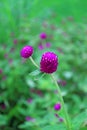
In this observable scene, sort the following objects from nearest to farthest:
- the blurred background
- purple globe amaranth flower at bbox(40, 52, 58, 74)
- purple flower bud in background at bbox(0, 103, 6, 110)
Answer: purple globe amaranth flower at bbox(40, 52, 58, 74) < the blurred background < purple flower bud in background at bbox(0, 103, 6, 110)

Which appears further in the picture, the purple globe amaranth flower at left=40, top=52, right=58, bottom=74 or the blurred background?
the blurred background

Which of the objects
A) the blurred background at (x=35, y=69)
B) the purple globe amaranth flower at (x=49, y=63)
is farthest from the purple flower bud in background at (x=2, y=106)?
the purple globe amaranth flower at (x=49, y=63)

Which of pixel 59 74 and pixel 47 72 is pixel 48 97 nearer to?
pixel 59 74

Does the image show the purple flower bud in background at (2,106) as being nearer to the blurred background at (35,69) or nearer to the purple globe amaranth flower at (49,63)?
the blurred background at (35,69)

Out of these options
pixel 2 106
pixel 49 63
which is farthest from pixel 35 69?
pixel 49 63

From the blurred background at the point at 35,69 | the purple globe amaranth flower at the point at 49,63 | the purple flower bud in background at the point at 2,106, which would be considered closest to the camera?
the purple globe amaranth flower at the point at 49,63

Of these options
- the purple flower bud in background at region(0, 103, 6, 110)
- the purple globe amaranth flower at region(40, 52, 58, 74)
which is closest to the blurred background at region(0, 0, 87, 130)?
the purple flower bud in background at region(0, 103, 6, 110)

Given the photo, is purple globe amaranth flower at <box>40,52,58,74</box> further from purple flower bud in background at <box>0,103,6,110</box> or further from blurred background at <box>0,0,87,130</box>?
purple flower bud in background at <box>0,103,6,110</box>

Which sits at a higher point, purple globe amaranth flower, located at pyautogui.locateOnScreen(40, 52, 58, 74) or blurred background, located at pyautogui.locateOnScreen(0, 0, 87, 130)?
blurred background, located at pyautogui.locateOnScreen(0, 0, 87, 130)

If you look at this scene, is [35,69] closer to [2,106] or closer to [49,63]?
[2,106]
